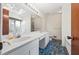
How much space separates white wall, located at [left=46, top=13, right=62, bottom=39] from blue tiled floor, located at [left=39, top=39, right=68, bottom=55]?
0.43ft

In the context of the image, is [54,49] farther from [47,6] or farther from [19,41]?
[47,6]

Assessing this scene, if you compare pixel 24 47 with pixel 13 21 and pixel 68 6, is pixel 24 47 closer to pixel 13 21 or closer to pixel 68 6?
pixel 13 21

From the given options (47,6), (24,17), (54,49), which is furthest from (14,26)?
(54,49)

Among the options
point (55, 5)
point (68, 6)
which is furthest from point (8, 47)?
point (68, 6)

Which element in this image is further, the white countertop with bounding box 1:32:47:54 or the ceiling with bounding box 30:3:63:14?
the ceiling with bounding box 30:3:63:14

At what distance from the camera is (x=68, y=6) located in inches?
84.6

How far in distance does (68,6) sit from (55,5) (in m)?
0.22

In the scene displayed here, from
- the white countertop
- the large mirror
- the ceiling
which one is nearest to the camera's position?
the white countertop

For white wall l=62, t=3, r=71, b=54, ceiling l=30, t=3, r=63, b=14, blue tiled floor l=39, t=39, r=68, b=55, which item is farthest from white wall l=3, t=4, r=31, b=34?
white wall l=62, t=3, r=71, b=54

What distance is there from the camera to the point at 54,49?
2.21 meters

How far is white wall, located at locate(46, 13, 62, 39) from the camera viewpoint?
7.19ft

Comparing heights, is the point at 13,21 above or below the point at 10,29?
above

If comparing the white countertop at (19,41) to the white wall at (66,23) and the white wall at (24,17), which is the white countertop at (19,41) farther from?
the white wall at (66,23)

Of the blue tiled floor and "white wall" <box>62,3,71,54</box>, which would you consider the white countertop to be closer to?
the blue tiled floor
